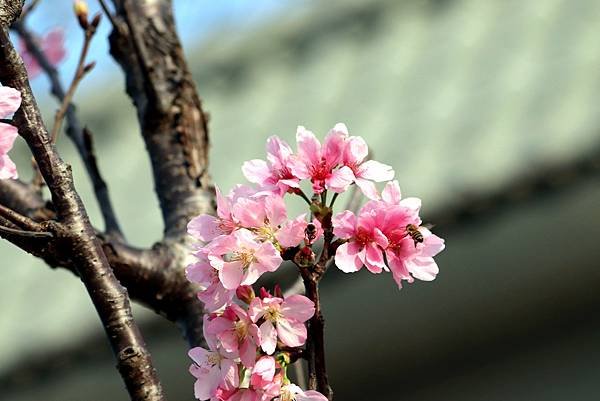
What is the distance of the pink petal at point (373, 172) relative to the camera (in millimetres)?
979

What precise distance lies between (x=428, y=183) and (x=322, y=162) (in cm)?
259

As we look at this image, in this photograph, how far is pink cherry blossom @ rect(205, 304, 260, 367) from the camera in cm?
92

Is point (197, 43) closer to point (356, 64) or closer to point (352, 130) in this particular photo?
point (356, 64)

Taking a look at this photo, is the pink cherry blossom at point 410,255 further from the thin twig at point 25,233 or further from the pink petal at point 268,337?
the thin twig at point 25,233

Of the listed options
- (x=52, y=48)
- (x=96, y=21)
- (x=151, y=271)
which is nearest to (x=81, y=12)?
(x=96, y=21)

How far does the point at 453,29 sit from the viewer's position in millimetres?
4547

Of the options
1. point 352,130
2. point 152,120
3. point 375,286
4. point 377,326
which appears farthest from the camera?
point 352,130

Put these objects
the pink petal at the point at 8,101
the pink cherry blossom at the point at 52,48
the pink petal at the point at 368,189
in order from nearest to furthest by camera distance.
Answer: the pink petal at the point at 8,101, the pink petal at the point at 368,189, the pink cherry blossom at the point at 52,48

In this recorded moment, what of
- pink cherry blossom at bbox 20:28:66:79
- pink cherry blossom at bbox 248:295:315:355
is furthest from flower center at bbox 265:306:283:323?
pink cherry blossom at bbox 20:28:66:79

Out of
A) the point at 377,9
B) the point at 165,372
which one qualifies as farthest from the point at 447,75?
the point at 165,372

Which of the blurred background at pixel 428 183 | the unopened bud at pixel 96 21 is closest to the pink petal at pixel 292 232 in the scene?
the unopened bud at pixel 96 21

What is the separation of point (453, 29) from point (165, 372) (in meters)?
2.11

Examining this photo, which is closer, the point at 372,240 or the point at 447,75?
the point at 372,240

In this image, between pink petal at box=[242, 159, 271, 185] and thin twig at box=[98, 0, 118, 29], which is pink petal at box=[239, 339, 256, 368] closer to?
pink petal at box=[242, 159, 271, 185]
